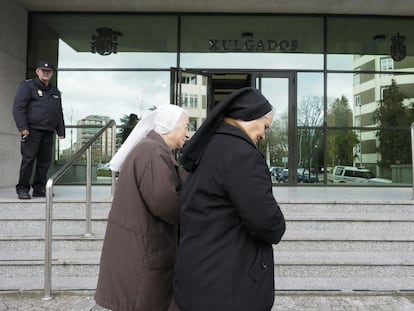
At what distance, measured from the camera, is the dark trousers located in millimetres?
5121

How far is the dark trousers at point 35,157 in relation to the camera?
512cm

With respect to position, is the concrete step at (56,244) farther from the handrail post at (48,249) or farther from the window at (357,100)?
the window at (357,100)

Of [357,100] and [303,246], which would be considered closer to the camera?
[303,246]

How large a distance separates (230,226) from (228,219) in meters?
0.03

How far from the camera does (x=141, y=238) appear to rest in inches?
71.6

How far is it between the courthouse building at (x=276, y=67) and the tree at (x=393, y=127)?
0.02m

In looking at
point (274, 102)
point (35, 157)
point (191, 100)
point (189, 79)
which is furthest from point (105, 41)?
point (35, 157)

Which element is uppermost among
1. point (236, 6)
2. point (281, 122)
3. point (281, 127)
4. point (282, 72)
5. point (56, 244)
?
point (236, 6)

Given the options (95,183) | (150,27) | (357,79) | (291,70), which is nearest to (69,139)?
(95,183)

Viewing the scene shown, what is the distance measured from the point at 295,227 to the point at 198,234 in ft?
10.9

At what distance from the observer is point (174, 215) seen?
5.83 feet

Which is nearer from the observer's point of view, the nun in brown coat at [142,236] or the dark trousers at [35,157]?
the nun in brown coat at [142,236]

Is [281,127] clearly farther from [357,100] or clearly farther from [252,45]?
[252,45]

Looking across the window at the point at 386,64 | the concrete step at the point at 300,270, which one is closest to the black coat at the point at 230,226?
the concrete step at the point at 300,270
